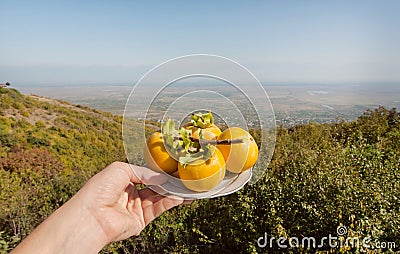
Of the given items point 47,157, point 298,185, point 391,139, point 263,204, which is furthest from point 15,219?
point 391,139

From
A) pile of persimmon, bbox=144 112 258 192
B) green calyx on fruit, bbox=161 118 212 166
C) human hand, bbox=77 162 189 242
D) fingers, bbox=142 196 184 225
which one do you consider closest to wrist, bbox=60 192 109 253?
human hand, bbox=77 162 189 242

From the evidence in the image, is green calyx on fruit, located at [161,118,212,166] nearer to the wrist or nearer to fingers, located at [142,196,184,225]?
the wrist

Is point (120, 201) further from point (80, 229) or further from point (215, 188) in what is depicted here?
point (215, 188)

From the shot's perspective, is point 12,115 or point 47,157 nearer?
point 47,157

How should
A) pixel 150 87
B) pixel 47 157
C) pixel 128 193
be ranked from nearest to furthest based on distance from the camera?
pixel 150 87, pixel 128 193, pixel 47 157

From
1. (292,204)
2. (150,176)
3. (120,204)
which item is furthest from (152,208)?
(292,204)

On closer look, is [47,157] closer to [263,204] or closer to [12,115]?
[12,115]
